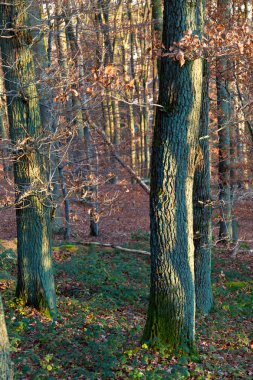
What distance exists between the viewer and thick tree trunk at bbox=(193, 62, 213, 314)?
9.79 meters

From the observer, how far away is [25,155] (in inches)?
307

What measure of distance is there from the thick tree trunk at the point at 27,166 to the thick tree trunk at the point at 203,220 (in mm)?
3542

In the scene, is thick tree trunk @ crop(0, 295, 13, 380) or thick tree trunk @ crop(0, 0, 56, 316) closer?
thick tree trunk @ crop(0, 295, 13, 380)

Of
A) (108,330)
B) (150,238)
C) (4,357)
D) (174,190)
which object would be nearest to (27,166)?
(150,238)

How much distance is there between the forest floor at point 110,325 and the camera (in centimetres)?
624

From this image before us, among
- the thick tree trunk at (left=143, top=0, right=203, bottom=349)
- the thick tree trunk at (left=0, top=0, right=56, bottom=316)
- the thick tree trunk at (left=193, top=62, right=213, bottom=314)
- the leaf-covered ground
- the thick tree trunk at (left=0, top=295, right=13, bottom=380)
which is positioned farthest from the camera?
the thick tree trunk at (left=193, top=62, right=213, bottom=314)

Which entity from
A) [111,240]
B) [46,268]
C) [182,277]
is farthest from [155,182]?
[111,240]

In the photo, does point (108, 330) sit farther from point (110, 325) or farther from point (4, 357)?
point (4, 357)

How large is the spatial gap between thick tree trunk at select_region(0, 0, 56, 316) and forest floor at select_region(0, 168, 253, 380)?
1.78 ft

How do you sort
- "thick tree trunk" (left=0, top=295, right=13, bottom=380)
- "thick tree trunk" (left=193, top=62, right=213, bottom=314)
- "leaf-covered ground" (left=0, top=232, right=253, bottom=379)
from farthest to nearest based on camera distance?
"thick tree trunk" (left=193, top=62, right=213, bottom=314)
"leaf-covered ground" (left=0, top=232, right=253, bottom=379)
"thick tree trunk" (left=0, top=295, right=13, bottom=380)

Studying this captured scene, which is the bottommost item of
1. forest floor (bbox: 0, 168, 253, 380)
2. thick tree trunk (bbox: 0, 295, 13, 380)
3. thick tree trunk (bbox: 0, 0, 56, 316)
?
forest floor (bbox: 0, 168, 253, 380)

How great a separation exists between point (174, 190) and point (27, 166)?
2.82 m

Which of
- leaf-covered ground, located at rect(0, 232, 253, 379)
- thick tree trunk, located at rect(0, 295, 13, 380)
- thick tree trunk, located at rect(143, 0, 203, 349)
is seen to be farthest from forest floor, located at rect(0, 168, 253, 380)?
thick tree trunk, located at rect(0, 295, 13, 380)

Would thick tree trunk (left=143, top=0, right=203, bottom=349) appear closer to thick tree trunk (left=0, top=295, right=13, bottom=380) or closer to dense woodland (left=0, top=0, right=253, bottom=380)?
dense woodland (left=0, top=0, right=253, bottom=380)
